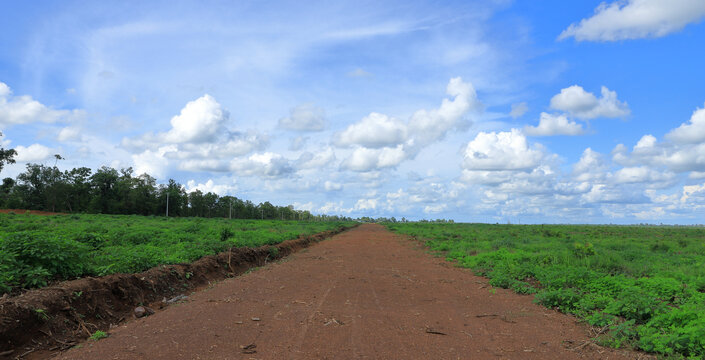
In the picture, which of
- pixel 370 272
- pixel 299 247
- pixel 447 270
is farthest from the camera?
pixel 299 247

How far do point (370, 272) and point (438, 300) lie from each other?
4.41 m

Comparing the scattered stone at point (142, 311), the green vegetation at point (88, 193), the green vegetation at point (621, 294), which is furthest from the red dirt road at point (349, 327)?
the green vegetation at point (88, 193)

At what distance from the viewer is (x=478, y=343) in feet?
19.4

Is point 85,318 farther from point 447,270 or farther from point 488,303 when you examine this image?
point 447,270

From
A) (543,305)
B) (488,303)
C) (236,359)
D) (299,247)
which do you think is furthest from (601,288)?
(299,247)

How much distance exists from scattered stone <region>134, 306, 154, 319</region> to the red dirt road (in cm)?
30

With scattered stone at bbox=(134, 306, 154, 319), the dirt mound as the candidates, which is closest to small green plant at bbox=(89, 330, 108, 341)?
the dirt mound

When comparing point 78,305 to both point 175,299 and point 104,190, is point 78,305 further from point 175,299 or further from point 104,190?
point 104,190

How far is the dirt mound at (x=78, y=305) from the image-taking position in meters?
5.70

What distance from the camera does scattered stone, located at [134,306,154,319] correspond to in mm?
7551

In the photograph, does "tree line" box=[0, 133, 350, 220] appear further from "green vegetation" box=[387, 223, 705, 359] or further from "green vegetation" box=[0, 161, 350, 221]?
"green vegetation" box=[387, 223, 705, 359]

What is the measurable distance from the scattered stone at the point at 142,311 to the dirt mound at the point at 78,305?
229mm

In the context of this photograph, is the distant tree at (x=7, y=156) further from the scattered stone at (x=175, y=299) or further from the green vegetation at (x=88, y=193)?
the scattered stone at (x=175, y=299)

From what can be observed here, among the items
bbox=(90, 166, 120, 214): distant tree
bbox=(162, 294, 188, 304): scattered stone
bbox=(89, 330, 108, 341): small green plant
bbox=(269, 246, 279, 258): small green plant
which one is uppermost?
bbox=(90, 166, 120, 214): distant tree
